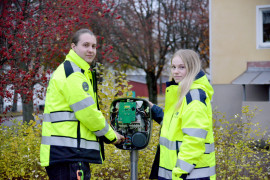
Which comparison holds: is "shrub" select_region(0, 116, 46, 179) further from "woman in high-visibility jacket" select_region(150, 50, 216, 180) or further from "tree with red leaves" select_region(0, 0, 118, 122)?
"woman in high-visibility jacket" select_region(150, 50, 216, 180)

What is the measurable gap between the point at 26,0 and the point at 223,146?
16.0ft

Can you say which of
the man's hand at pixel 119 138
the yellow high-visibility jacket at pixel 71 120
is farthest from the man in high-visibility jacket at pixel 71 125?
the man's hand at pixel 119 138

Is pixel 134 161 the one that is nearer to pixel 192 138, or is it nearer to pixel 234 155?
pixel 192 138

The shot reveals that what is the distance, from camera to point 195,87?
2807 millimetres

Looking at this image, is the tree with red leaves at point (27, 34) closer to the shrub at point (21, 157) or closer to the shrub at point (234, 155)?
the shrub at point (21, 157)

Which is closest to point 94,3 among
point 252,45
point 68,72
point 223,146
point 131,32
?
point 252,45

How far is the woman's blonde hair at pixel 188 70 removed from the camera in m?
2.83

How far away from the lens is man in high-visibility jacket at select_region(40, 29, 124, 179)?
9.67 feet

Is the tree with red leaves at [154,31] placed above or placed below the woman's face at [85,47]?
above

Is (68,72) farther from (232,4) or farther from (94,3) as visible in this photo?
(232,4)

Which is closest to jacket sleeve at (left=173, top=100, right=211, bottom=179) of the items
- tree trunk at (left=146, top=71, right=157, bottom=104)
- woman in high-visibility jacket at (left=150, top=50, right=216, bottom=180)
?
woman in high-visibility jacket at (left=150, top=50, right=216, bottom=180)

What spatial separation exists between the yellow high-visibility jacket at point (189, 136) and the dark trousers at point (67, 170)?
68cm

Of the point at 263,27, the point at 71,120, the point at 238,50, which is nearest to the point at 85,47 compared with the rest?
the point at 71,120

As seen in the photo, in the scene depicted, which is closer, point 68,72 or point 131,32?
point 68,72
